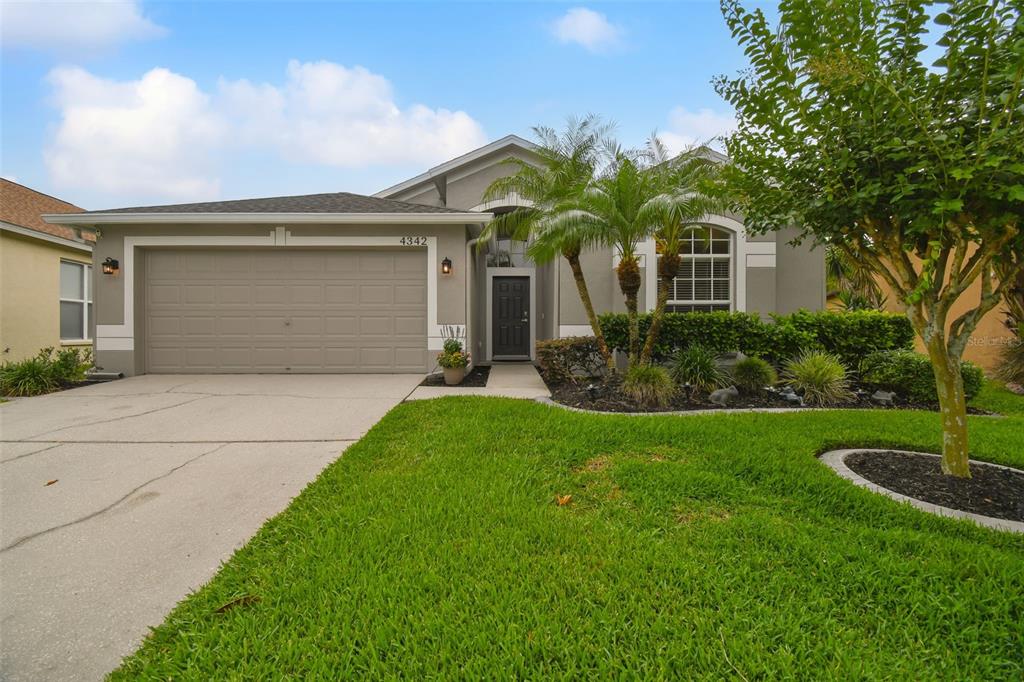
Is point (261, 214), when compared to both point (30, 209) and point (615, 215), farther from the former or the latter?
point (30, 209)

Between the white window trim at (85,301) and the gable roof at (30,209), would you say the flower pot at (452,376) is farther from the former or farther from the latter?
the white window trim at (85,301)

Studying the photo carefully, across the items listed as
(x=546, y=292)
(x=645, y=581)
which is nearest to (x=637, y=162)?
(x=546, y=292)

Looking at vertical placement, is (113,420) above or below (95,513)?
above

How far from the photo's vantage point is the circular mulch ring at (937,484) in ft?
9.10

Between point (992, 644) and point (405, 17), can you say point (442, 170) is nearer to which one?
point (405, 17)

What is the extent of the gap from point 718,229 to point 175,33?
1094 centimetres

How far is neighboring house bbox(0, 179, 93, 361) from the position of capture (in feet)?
29.5

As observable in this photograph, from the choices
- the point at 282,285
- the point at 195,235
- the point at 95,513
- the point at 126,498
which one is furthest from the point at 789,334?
the point at 195,235

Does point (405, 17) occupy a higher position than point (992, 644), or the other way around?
point (405, 17)

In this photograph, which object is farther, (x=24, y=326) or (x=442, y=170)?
(x=442, y=170)

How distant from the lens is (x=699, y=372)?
656cm

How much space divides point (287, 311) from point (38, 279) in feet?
19.8

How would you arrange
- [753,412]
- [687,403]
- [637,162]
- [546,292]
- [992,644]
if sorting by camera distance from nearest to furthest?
[992,644]
[753,412]
[687,403]
[637,162]
[546,292]

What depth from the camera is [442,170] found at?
10.1 meters
